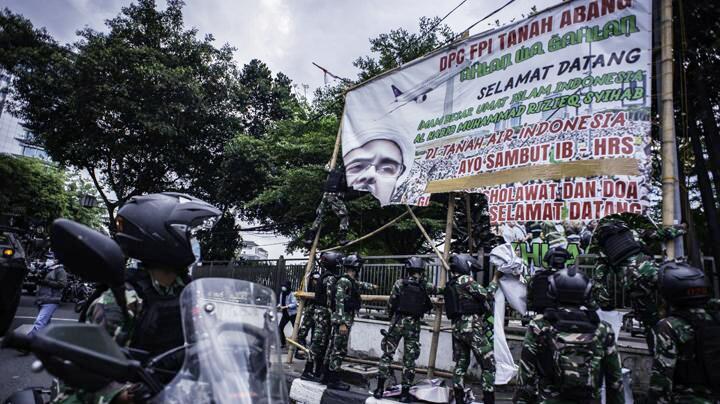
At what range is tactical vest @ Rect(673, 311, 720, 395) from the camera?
335cm

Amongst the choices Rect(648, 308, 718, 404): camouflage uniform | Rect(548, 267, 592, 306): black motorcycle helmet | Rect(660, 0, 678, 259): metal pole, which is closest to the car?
Rect(548, 267, 592, 306): black motorcycle helmet

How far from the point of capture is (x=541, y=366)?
3570 mm

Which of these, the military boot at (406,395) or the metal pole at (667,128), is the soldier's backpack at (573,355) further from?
the military boot at (406,395)

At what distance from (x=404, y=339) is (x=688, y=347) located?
3755 mm

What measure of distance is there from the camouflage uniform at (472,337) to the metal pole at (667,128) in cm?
238

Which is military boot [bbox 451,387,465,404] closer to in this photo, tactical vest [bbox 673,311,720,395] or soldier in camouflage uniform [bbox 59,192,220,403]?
tactical vest [bbox 673,311,720,395]

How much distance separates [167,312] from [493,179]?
485 centimetres

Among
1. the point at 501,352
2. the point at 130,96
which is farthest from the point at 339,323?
the point at 130,96

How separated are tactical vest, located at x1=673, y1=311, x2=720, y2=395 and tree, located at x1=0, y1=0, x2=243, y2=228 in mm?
17365

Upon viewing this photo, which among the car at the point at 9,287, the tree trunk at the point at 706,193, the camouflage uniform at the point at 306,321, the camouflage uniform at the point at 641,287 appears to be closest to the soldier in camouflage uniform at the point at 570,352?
the camouflage uniform at the point at 641,287

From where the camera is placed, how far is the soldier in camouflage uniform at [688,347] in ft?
11.1

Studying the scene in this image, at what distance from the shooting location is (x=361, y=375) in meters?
7.61

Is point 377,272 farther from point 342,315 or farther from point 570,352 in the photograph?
point 570,352

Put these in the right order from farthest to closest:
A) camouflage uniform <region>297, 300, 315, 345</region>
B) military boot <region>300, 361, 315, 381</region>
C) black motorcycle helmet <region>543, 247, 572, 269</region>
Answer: camouflage uniform <region>297, 300, 315, 345</region>
military boot <region>300, 361, 315, 381</region>
black motorcycle helmet <region>543, 247, 572, 269</region>
